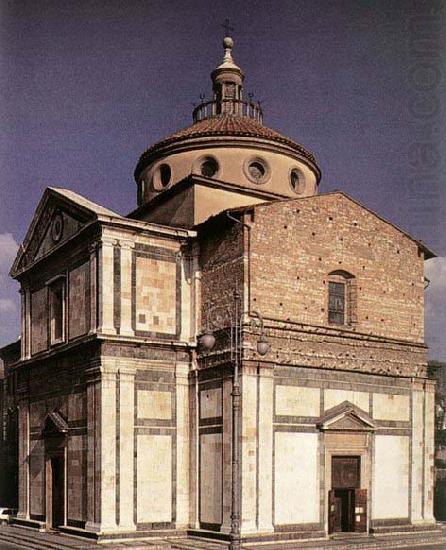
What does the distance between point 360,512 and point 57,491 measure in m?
9.78

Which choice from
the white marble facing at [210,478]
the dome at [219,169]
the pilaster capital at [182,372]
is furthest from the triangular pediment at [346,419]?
the dome at [219,169]

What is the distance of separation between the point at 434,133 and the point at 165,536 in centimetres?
1402

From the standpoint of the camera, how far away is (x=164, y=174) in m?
30.1

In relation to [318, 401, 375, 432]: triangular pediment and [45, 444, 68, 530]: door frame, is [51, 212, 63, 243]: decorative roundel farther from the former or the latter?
[318, 401, 375, 432]: triangular pediment

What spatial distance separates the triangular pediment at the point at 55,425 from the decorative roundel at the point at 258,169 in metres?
10.7

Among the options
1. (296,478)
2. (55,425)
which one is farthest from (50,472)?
(296,478)

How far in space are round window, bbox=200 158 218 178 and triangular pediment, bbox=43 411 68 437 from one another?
10.0m

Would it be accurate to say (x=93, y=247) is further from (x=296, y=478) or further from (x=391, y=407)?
(x=391, y=407)

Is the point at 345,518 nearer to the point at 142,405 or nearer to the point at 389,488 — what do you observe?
the point at 389,488

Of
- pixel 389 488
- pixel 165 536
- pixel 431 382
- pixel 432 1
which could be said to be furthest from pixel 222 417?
pixel 432 1

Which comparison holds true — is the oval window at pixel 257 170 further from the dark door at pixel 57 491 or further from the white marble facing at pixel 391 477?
the dark door at pixel 57 491

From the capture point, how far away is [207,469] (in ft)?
76.5

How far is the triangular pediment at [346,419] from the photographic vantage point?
936 inches

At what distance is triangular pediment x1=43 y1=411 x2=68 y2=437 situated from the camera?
984 inches
